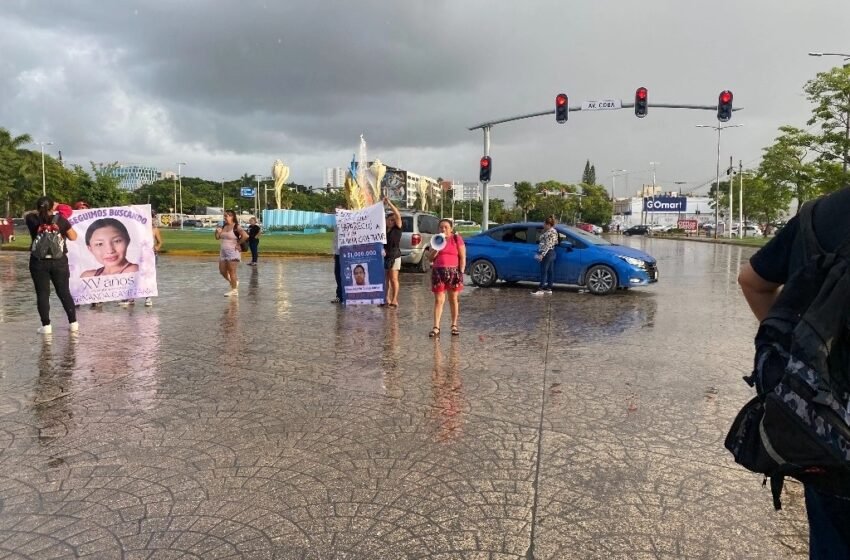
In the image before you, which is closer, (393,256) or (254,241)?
(393,256)

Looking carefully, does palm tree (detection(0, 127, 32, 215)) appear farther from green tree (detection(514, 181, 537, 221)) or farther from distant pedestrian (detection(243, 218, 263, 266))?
green tree (detection(514, 181, 537, 221))

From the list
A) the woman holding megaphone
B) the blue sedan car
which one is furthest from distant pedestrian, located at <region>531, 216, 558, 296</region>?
the woman holding megaphone

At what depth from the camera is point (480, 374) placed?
258 inches

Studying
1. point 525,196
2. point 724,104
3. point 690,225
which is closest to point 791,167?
point 724,104

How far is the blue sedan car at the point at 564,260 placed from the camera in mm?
13547

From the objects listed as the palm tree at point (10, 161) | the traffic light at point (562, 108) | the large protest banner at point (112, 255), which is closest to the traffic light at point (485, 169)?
the traffic light at point (562, 108)

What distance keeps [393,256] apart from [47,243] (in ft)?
17.6

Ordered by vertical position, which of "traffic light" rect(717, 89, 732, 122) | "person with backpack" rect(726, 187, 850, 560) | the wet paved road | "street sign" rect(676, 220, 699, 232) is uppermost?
"traffic light" rect(717, 89, 732, 122)

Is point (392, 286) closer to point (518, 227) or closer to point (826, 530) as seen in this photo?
point (518, 227)

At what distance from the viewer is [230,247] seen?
12805 millimetres

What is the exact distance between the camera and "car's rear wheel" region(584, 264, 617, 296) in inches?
534

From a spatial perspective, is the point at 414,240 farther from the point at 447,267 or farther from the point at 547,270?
the point at 447,267

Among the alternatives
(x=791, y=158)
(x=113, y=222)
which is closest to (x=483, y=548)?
(x=113, y=222)

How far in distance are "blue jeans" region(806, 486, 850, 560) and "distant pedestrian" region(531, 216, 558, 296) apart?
11591 mm
